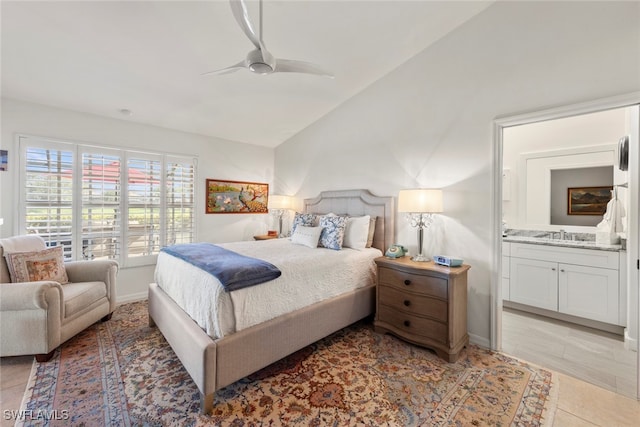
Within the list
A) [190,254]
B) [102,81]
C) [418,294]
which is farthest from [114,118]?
[418,294]

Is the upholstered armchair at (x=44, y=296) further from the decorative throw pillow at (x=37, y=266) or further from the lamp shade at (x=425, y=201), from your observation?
the lamp shade at (x=425, y=201)

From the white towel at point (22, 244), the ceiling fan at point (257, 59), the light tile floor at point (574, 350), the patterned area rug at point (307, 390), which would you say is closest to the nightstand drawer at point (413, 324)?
the patterned area rug at point (307, 390)

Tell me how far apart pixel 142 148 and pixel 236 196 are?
1.57 metres

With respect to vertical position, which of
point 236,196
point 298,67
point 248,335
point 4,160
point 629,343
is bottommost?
point 629,343

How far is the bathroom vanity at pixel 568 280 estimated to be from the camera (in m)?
2.83

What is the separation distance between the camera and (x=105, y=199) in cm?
360

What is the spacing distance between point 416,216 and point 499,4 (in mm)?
2191

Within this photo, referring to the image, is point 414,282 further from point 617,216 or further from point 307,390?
point 617,216

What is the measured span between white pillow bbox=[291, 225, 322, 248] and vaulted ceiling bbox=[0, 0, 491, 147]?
1.85 m

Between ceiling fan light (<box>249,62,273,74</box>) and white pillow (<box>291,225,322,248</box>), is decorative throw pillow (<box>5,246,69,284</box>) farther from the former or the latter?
ceiling fan light (<box>249,62,273,74</box>)

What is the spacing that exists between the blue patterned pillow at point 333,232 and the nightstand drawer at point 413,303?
0.72 m

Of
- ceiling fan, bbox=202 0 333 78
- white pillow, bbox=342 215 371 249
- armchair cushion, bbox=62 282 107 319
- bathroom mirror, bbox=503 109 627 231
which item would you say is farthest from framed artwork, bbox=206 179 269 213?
bathroom mirror, bbox=503 109 627 231

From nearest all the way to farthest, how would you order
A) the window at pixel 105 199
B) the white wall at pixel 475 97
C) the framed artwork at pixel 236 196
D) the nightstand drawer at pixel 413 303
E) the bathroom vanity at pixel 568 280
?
the white wall at pixel 475 97 → the nightstand drawer at pixel 413 303 → the bathroom vanity at pixel 568 280 → the window at pixel 105 199 → the framed artwork at pixel 236 196

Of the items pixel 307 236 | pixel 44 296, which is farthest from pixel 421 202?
pixel 44 296
